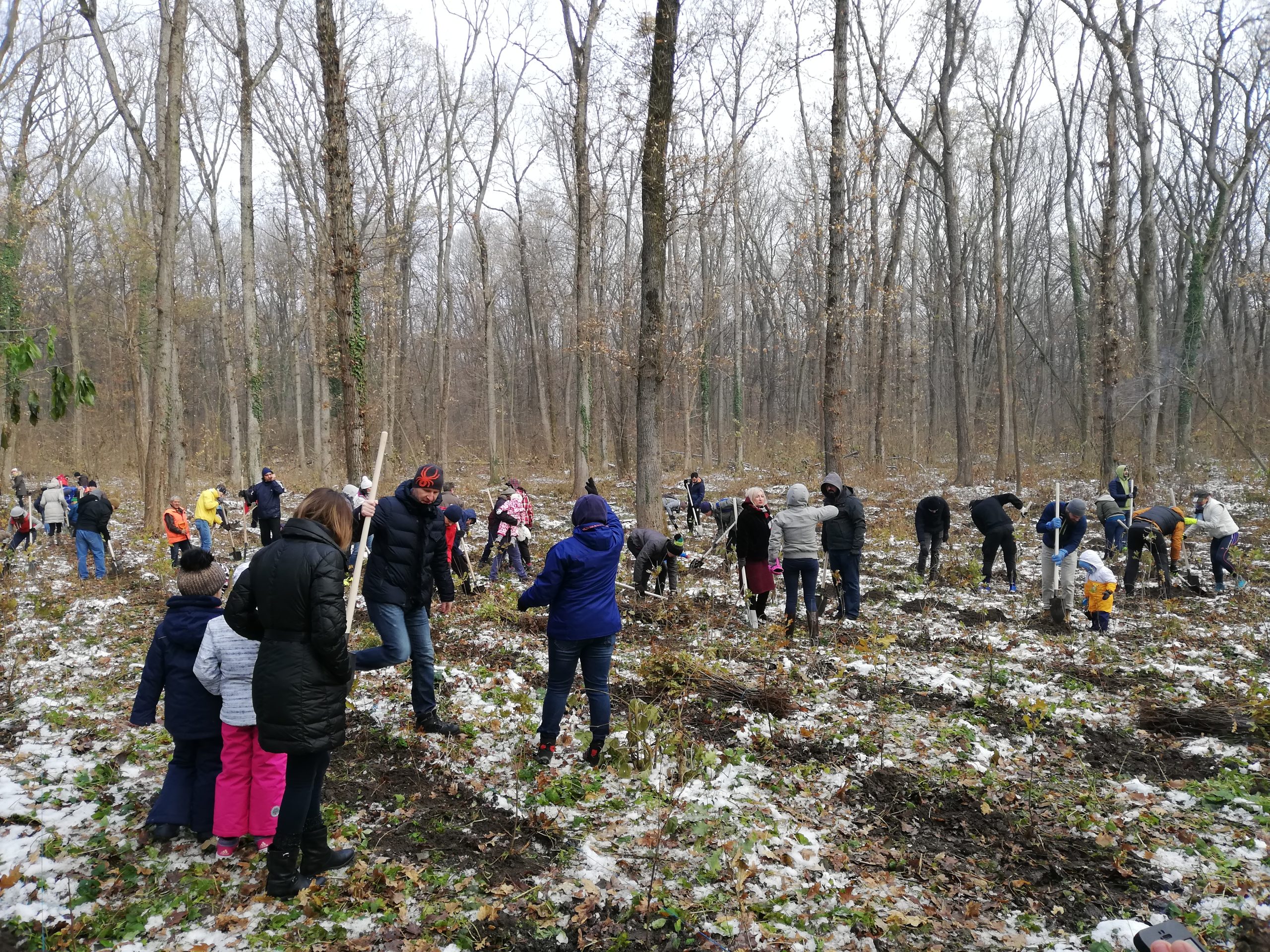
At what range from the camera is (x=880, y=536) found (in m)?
15.1

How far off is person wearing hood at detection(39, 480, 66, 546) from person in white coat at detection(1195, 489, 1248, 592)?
1906 cm

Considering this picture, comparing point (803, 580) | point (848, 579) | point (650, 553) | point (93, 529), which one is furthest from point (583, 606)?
point (93, 529)

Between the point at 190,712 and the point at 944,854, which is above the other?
the point at 190,712

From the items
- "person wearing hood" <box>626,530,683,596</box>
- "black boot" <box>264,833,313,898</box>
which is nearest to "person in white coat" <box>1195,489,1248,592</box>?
"person wearing hood" <box>626,530,683,596</box>

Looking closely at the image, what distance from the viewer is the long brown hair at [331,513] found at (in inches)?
137

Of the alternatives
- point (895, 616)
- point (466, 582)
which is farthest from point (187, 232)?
point (895, 616)

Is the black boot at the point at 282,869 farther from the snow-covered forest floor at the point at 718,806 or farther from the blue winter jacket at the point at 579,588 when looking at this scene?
the blue winter jacket at the point at 579,588

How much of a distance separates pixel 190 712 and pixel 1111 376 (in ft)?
63.6

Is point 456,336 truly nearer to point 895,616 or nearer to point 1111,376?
point 1111,376

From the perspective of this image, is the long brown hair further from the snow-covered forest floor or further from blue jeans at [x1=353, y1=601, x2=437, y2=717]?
the snow-covered forest floor

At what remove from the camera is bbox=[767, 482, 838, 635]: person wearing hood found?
8234 millimetres

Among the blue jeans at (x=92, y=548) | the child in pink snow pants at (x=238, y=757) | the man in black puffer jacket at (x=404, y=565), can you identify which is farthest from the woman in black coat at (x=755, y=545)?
the blue jeans at (x=92, y=548)

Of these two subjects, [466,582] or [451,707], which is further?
[466,582]

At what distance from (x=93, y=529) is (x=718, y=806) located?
1128 cm
